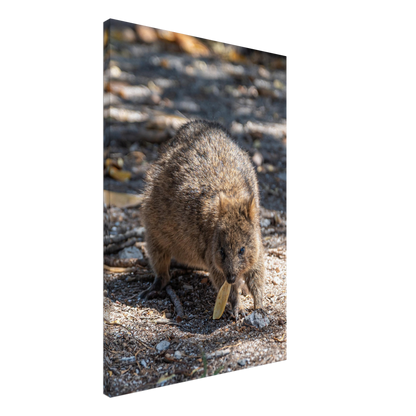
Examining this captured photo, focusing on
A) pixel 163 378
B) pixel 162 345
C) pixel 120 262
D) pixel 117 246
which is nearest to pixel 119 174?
pixel 117 246

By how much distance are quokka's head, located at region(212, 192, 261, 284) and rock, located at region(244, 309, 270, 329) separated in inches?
19.4

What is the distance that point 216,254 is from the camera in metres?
4.67

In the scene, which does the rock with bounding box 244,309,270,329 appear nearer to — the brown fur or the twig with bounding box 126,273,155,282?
the brown fur

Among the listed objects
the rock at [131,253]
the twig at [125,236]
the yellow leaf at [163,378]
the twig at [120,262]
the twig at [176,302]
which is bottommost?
the yellow leaf at [163,378]

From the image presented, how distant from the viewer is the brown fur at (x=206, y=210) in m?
4.70

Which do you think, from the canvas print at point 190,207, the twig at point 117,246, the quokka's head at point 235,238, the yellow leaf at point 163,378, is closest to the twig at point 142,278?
the canvas print at point 190,207

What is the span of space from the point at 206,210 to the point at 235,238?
464 mm

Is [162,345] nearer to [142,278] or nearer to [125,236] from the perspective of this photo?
[142,278]

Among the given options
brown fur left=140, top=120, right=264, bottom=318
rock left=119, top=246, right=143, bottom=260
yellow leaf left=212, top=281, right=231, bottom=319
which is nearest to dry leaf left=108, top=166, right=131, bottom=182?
brown fur left=140, top=120, right=264, bottom=318

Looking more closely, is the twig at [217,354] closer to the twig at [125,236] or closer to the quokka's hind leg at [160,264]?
the quokka's hind leg at [160,264]

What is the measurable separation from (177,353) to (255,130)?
286cm

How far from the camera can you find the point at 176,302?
4.96m

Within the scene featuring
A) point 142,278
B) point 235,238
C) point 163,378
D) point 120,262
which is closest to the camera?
point 163,378

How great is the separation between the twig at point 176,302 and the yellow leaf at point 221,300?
333 millimetres
